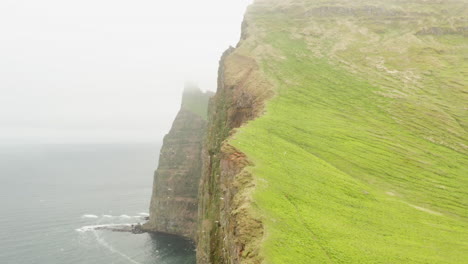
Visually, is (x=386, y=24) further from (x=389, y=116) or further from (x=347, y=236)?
(x=347, y=236)

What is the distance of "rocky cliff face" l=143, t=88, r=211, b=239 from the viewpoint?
106250 mm

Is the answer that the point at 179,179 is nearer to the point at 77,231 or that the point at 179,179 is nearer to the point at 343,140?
the point at 77,231

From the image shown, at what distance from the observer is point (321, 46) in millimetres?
69875

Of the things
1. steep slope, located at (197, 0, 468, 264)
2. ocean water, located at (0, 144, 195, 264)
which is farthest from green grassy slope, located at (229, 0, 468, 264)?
ocean water, located at (0, 144, 195, 264)

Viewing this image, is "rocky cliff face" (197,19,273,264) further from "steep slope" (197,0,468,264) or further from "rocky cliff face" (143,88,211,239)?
"rocky cliff face" (143,88,211,239)

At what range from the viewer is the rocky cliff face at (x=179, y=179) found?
106250 mm

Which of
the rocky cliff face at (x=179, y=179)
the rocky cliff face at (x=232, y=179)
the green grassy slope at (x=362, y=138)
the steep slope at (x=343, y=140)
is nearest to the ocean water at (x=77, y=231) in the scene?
the rocky cliff face at (x=179, y=179)

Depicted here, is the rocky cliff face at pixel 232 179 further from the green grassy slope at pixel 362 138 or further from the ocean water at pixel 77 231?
the ocean water at pixel 77 231

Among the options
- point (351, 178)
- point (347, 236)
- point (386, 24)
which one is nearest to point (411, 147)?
point (351, 178)

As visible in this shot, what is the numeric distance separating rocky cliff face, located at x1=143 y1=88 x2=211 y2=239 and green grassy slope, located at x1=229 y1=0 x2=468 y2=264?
5716 cm

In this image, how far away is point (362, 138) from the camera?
1459 inches

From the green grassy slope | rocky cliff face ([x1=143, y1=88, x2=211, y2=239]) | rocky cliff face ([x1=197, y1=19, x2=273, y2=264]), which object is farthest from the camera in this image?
rocky cliff face ([x1=143, y1=88, x2=211, y2=239])

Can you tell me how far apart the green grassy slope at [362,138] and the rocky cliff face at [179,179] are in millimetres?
57155

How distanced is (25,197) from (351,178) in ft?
560
